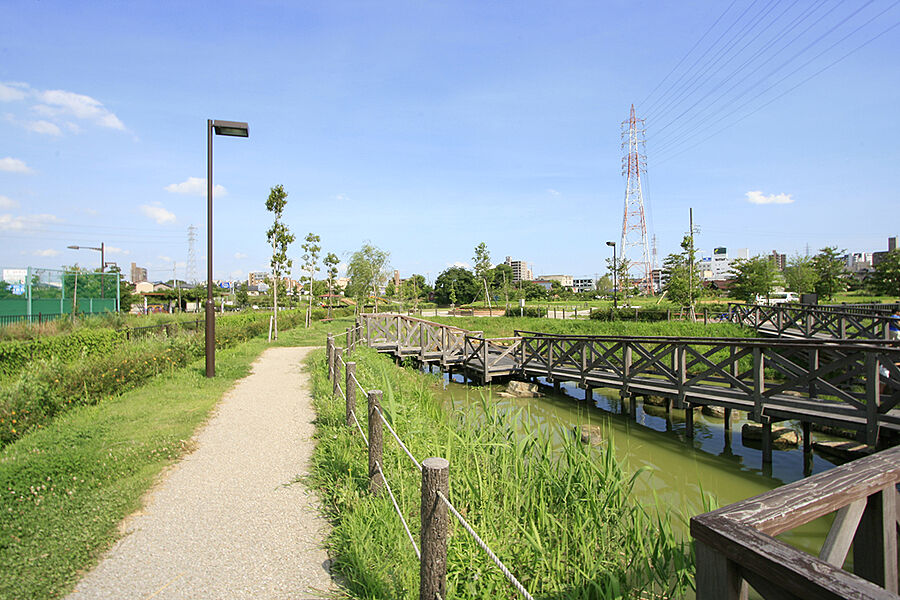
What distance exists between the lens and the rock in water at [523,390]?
14.0 m

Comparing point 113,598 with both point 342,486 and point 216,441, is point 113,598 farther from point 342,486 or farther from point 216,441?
point 216,441

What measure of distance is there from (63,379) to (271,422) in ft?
11.5

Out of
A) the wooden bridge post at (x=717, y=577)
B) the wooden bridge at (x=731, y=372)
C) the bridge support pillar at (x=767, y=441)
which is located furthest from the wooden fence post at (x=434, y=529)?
the bridge support pillar at (x=767, y=441)

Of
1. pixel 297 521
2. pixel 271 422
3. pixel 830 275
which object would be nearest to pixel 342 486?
pixel 297 521

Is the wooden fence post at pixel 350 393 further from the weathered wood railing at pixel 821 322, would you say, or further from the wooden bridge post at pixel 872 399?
the weathered wood railing at pixel 821 322

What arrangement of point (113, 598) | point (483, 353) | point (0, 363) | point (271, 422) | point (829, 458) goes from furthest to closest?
point (483, 353), point (0, 363), point (829, 458), point (271, 422), point (113, 598)

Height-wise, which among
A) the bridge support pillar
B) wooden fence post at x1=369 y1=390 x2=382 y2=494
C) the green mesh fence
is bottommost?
the bridge support pillar

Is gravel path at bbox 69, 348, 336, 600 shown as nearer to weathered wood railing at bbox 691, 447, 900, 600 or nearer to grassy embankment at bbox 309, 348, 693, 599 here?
grassy embankment at bbox 309, 348, 693, 599

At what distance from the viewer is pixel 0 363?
904cm

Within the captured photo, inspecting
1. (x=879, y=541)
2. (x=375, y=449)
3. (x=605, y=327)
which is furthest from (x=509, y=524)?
(x=605, y=327)

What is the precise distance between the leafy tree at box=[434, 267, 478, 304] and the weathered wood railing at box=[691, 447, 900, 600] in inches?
2401

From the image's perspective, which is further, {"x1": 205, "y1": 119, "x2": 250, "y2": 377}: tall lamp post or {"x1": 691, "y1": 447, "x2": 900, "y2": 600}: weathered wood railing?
{"x1": 205, "y1": 119, "x2": 250, "y2": 377}: tall lamp post

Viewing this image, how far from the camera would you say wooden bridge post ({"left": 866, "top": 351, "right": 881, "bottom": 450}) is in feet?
22.7

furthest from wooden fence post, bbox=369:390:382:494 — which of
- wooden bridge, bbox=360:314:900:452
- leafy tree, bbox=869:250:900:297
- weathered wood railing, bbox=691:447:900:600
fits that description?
leafy tree, bbox=869:250:900:297
